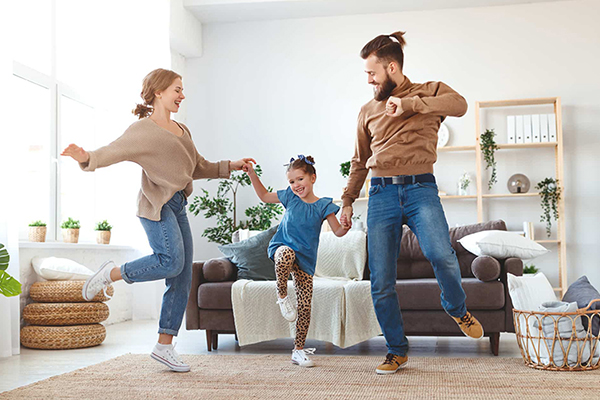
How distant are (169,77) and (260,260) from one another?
4.64 feet

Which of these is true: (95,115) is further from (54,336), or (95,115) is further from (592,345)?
(592,345)

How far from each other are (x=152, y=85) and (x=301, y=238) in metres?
1.00

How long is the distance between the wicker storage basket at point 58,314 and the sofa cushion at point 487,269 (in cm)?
236

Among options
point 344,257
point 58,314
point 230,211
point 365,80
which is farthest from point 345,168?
point 58,314

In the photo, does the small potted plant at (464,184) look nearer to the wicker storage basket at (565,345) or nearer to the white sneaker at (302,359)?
the wicker storage basket at (565,345)

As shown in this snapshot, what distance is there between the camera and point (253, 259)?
3.89m

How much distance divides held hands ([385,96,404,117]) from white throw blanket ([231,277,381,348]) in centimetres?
117

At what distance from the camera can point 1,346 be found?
356 cm

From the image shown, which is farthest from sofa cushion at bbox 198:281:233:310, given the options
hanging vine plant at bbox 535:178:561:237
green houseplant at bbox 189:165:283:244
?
hanging vine plant at bbox 535:178:561:237

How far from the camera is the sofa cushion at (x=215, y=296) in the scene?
3605 millimetres

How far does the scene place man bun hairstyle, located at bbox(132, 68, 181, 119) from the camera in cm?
285

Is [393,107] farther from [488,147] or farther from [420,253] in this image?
[488,147]

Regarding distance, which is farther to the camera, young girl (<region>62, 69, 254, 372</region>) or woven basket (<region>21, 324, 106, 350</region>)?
Answer: woven basket (<region>21, 324, 106, 350</region>)

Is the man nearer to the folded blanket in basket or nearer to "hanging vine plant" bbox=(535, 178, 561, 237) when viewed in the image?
the folded blanket in basket
